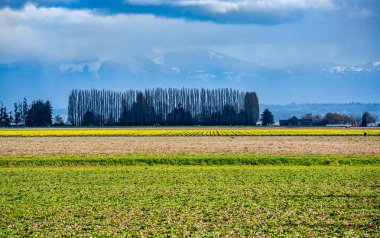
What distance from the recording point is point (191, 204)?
18.3 m

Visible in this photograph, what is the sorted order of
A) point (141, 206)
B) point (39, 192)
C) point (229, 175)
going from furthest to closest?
point (229, 175)
point (39, 192)
point (141, 206)

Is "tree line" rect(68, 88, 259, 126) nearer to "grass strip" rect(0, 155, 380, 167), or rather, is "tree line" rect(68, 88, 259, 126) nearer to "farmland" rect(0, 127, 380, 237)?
"grass strip" rect(0, 155, 380, 167)

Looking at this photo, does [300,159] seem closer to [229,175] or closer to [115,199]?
[229,175]

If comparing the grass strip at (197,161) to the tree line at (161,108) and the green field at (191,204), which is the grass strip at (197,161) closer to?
the green field at (191,204)

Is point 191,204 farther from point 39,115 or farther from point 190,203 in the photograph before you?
point 39,115

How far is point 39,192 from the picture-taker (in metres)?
21.6

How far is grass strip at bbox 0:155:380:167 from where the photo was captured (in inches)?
1407

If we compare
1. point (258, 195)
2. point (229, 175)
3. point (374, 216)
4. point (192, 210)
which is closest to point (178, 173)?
point (229, 175)

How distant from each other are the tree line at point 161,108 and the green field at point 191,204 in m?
126

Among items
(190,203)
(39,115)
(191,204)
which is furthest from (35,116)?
(191,204)

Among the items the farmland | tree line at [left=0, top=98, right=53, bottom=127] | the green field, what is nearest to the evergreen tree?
tree line at [left=0, top=98, right=53, bottom=127]

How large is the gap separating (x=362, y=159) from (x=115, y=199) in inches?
883

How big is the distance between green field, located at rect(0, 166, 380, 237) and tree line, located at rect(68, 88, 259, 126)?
126 m

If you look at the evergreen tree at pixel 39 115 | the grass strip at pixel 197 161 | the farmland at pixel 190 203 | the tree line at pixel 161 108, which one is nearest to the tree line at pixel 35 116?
the evergreen tree at pixel 39 115
